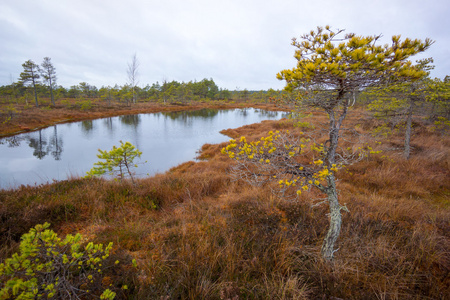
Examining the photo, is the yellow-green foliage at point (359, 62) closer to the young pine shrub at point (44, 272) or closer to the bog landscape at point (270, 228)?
the bog landscape at point (270, 228)

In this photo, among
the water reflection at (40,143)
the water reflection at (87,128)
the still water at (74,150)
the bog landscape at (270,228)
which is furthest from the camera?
the water reflection at (87,128)

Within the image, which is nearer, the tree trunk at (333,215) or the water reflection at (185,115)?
the tree trunk at (333,215)

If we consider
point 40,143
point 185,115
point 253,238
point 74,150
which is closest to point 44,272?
point 253,238

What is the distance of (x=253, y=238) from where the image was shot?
9.69 ft

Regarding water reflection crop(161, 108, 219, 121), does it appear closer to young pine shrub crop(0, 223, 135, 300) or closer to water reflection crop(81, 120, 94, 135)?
water reflection crop(81, 120, 94, 135)

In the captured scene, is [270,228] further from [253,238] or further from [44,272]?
[44,272]

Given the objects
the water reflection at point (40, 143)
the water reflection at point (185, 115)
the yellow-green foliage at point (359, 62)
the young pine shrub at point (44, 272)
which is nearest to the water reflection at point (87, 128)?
the water reflection at point (40, 143)

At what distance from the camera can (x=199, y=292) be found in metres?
1.93

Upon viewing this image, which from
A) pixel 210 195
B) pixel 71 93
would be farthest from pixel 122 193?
pixel 71 93

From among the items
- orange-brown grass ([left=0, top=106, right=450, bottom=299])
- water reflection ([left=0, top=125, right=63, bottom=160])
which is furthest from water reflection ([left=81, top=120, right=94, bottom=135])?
orange-brown grass ([left=0, top=106, right=450, bottom=299])

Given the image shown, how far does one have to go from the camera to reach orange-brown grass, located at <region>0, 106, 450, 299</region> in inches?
82.4

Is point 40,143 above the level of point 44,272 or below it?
below

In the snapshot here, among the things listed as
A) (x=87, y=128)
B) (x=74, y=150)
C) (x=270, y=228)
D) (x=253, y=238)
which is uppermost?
(x=87, y=128)

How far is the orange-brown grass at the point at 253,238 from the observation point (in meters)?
2.09
